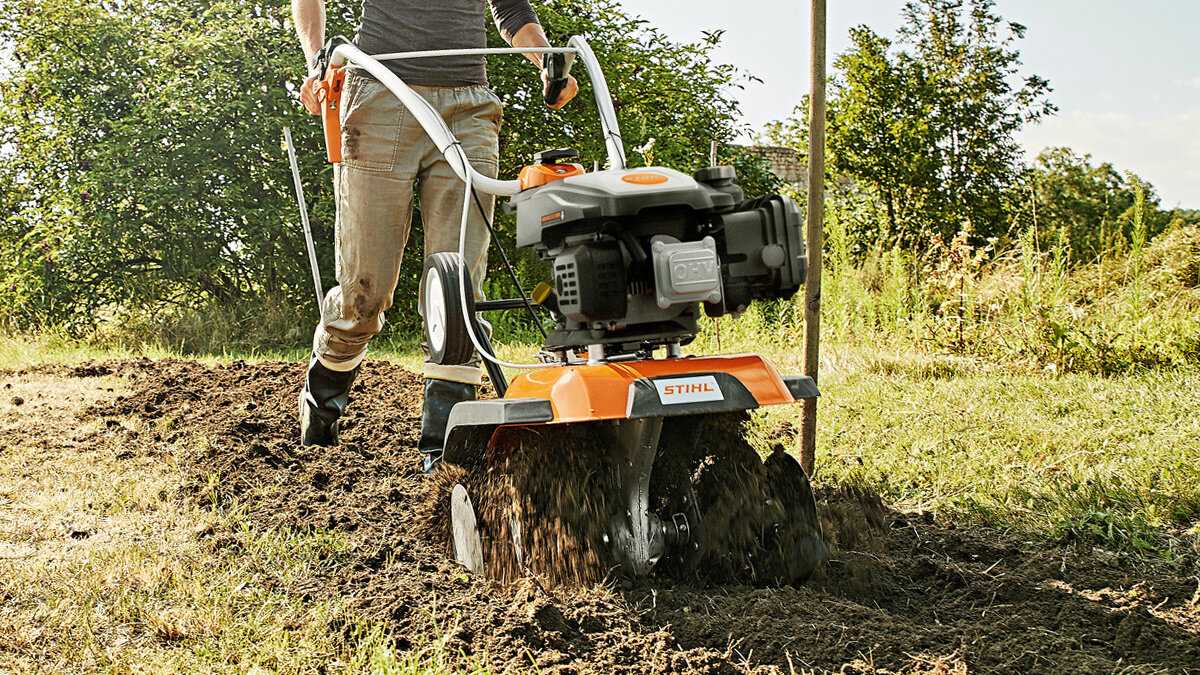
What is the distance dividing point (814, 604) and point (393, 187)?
1.93 metres

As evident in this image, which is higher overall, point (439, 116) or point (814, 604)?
point (439, 116)

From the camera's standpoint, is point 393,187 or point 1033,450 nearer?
point 393,187

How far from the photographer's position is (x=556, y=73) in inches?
141

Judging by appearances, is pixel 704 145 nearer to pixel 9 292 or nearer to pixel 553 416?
pixel 9 292

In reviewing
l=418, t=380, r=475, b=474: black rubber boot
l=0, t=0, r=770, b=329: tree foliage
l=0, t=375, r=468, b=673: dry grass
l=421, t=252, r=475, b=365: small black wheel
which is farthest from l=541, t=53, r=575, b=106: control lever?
l=0, t=0, r=770, b=329: tree foliage

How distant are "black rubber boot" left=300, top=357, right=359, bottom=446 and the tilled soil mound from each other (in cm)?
24

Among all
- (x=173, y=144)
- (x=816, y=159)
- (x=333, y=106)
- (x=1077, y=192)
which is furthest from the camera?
(x=1077, y=192)

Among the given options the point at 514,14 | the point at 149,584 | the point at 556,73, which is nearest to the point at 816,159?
the point at 556,73

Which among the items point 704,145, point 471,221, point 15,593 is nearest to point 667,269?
point 471,221

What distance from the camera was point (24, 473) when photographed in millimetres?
4434

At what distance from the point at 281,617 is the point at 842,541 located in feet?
4.96

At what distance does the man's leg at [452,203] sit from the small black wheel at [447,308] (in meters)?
0.81

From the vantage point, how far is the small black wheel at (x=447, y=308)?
2.84 m

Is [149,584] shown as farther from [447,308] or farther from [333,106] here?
[333,106]
